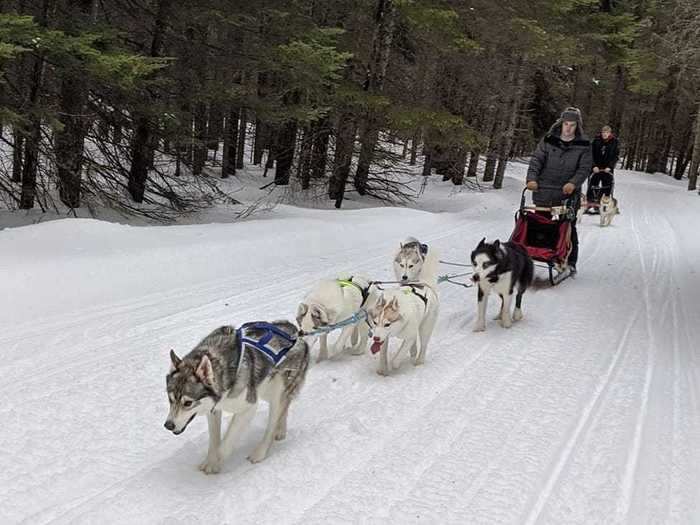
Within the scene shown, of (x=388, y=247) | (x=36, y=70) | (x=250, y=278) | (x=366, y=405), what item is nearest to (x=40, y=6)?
(x=36, y=70)

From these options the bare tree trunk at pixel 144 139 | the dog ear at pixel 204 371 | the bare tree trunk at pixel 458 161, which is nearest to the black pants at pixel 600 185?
the bare tree trunk at pixel 458 161

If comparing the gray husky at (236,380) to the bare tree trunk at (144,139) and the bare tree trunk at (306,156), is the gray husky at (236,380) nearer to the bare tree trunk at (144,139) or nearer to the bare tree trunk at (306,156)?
the bare tree trunk at (144,139)

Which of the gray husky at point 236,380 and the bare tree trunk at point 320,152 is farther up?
the bare tree trunk at point 320,152

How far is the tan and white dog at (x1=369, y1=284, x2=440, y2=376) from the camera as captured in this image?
4750 mm

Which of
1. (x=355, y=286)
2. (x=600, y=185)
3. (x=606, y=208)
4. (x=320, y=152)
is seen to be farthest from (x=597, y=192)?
(x=355, y=286)

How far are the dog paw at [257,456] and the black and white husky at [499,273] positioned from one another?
341 cm

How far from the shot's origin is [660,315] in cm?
766

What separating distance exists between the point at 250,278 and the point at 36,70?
4.87 metres

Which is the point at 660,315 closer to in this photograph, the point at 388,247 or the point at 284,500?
the point at 388,247

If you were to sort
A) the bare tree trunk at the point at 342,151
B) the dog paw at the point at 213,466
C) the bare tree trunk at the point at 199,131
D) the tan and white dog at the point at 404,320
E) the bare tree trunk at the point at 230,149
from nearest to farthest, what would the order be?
the dog paw at the point at 213,466 < the tan and white dog at the point at 404,320 < the bare tree trunk at the point at 199,131 < the bare tree trunk at the point at 342,151 < the bare tree trunk at the point at 230,149

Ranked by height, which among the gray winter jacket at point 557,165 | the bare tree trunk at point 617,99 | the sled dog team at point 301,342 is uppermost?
the bare tree trunk at point 617,99

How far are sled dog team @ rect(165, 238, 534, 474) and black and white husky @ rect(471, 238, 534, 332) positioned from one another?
0.04 ft

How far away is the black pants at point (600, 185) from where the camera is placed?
1528 centimetres

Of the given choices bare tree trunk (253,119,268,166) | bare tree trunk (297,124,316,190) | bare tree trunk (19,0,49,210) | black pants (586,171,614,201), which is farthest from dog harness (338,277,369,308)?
bare tree trunk (253,119,268,166)
